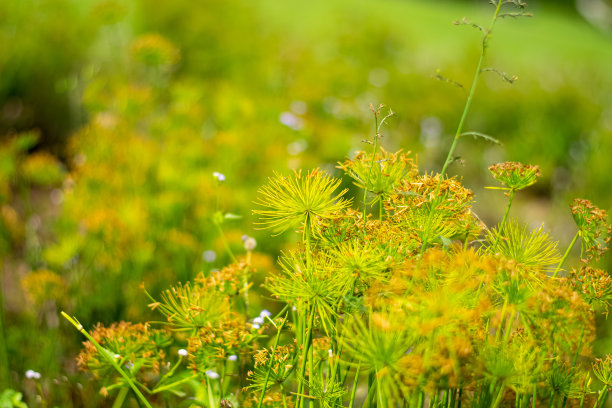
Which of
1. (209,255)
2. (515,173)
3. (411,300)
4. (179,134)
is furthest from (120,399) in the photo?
(179,134)

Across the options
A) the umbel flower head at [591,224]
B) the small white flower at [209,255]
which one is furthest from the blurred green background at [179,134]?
the umbel flower head at [591,224]

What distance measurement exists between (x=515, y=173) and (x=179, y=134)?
8.59 ft

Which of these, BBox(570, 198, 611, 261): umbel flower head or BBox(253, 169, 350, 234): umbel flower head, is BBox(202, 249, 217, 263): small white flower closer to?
BBox(253, 169, 350, 234): umbel flower head

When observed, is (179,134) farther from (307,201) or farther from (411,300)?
(411,300)

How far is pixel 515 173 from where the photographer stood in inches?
42.4

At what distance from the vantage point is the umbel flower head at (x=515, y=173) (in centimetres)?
106

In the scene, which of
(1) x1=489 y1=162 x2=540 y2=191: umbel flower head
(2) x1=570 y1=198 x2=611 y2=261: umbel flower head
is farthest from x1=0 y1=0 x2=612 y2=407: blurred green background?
(2) x1=570 y1=198 x2=611 y2=261: umbel flower head

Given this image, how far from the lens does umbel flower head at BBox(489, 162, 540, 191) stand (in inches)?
41.9

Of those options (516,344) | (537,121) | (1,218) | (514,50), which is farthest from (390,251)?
(514,50)

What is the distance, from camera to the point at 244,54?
5.77 metres

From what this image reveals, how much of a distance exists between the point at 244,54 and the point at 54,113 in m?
2.03

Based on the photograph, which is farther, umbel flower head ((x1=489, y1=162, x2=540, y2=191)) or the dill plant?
umbel flower head ((x1=489, y1=162, x2=540, y2=191))

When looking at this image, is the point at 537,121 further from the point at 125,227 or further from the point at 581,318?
the point at 581,318

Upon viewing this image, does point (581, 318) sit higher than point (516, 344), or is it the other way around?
point (581, 318)
